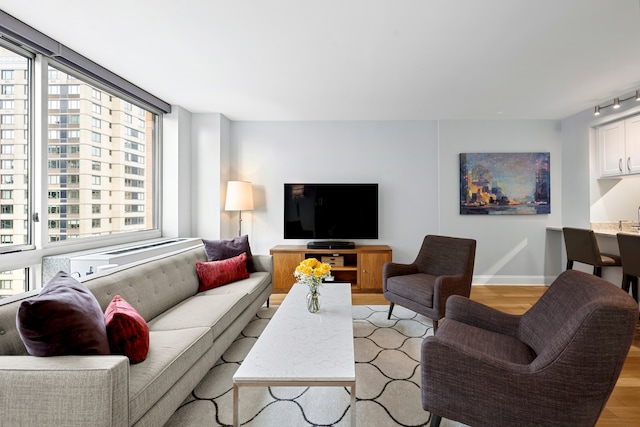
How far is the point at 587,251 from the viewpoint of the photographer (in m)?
3.19

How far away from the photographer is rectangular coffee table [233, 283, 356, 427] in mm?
1363

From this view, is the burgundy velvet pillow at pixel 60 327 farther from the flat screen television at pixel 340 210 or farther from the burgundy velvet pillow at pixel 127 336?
the flat screen television at pixel 340 210

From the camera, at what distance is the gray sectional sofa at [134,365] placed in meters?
1.08

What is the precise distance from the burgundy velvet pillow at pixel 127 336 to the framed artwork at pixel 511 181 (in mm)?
4204

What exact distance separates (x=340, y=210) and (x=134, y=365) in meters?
3.14

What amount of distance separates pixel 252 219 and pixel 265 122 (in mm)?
1390

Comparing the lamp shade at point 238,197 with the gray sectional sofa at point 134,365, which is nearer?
the gray sectional sofa at point 134,365

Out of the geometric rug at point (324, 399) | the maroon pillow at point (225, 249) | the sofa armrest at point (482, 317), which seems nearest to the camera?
the geometric rug at point (324, 399)

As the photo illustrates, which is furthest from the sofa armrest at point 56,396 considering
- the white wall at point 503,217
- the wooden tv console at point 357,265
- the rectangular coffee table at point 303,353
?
the white wall at point 503,217

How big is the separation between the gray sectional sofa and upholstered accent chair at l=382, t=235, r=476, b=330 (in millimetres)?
1393

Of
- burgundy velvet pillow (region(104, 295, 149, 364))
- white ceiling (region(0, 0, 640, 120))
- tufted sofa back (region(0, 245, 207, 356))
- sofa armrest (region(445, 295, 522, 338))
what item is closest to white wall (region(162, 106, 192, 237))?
white ceiling (region(0, 0, 640, 120))

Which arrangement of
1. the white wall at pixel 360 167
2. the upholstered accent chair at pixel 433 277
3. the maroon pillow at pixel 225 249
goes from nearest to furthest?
the upholstered accent chair at pixel 433 277
the maroon pillow at pixel 225 249
the white wall at pixel 360 167

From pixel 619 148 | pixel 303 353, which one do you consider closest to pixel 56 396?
pixel 303 353

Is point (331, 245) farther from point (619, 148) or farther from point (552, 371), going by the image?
point (619, 148)
